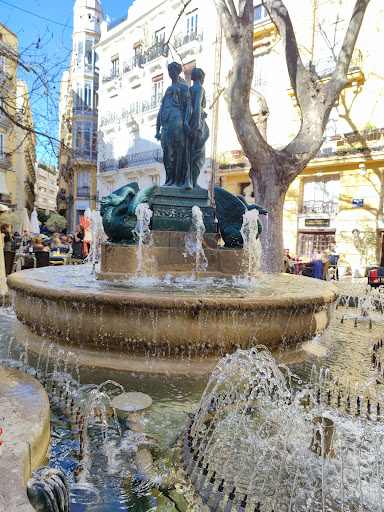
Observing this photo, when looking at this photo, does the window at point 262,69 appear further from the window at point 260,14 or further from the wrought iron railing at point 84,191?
the wrought iron railing at point 84,191

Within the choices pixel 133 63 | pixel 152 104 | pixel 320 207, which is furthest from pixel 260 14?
→ pixel 320 207

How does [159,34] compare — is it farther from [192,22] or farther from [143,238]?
[143,238]

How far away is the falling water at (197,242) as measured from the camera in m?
5.29

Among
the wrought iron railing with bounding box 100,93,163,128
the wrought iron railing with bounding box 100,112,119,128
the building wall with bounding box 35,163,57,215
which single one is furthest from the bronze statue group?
the building wall with bounding box 35,163,57,215

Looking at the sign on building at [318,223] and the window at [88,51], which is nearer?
the sign on building at [318,223]

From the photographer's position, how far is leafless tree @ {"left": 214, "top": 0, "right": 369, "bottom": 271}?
29.4 ft

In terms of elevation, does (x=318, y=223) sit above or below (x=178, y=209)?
above

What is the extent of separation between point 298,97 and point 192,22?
60.5 feet

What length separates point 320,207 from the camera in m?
20.0

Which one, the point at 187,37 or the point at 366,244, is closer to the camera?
the point at 366,244

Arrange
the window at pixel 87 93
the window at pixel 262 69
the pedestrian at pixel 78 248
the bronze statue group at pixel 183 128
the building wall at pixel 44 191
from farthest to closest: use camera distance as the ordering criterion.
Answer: the building wall at pixel 44 191 < the window at pixel 87 93 < the window at pixel 262 69 < the pedestrian at pixel 78 248 < the bronze statue group at pixel 183 128

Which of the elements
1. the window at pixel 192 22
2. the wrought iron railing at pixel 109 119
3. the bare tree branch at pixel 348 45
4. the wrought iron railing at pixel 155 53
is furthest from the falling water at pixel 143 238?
the wrought iron railing at pixel 109 119

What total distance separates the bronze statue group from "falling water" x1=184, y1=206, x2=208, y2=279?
1.79 ft

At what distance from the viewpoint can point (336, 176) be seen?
64.2 feet
